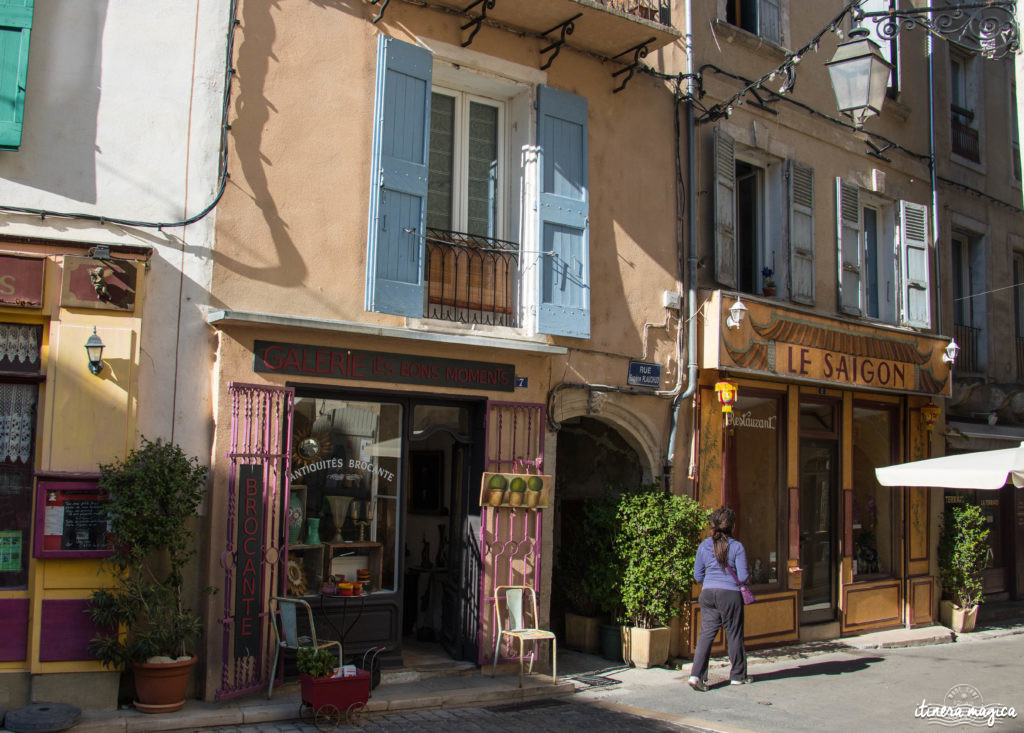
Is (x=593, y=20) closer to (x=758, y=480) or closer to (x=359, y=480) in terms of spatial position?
(x=359, y=480)

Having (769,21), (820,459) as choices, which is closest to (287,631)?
(820,459)

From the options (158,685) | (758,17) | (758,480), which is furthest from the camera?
(758,17)

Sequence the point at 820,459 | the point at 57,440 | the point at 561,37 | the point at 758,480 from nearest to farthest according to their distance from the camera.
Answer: the point at 57,440 < the point at 561,37 < the point at 758,480 < the point at 820,459

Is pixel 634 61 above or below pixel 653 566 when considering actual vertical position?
above

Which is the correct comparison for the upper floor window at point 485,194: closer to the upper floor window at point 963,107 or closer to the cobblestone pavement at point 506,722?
the cobblestone pavement at point 506,722

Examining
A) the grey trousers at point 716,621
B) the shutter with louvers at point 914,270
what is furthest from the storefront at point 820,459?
the grey trousers at point 716,621

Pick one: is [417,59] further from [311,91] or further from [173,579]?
[173,579]

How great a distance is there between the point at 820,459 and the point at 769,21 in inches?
214

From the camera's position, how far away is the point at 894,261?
42.9 feet

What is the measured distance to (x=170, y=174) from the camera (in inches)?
293

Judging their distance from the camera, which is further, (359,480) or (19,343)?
(359,480)

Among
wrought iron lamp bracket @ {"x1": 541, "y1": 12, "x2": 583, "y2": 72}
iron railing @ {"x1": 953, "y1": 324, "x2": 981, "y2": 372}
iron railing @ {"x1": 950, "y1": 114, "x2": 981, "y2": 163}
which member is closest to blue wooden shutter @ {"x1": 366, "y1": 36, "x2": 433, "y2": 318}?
wrought iron lamp bracket @ {"x1": 541, "y1": 12, "x2": 583, "y2": 72}

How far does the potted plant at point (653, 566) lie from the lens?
9.24 meters

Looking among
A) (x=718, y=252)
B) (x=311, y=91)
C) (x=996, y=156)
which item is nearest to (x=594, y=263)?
(x=718, y=252)
